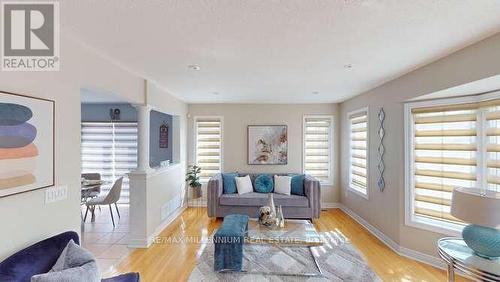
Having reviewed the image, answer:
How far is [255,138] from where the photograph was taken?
5629 millimetres

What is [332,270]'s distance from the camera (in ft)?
9.66

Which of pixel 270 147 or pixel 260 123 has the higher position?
pixel 260 123

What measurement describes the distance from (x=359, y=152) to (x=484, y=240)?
2919mm

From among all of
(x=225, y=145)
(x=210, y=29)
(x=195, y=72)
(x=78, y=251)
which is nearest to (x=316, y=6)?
(x=210, y=29)

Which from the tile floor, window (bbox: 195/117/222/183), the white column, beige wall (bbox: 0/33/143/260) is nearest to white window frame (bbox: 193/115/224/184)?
window (bbox: 195/117/222/183)

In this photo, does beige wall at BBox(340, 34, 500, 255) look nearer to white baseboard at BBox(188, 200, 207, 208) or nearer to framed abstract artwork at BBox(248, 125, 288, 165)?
framed abstract artwork at BBox(248, 125, 288, 165)

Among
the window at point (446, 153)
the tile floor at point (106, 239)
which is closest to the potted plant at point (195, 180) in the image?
the tile floor at point (106, 239)

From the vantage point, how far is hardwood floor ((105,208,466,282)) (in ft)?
9.30

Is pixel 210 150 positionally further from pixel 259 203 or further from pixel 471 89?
pixel 471 89

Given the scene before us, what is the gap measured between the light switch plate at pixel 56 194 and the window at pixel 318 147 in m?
4.58

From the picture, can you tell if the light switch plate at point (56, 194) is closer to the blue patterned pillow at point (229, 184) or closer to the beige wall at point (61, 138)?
the beige wall at point (61, 138)

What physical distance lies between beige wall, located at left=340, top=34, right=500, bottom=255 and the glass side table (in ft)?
3.23

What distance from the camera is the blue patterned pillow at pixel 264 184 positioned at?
4941mm

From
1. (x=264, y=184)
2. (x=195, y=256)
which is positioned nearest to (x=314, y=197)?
(x=264, y=184)
